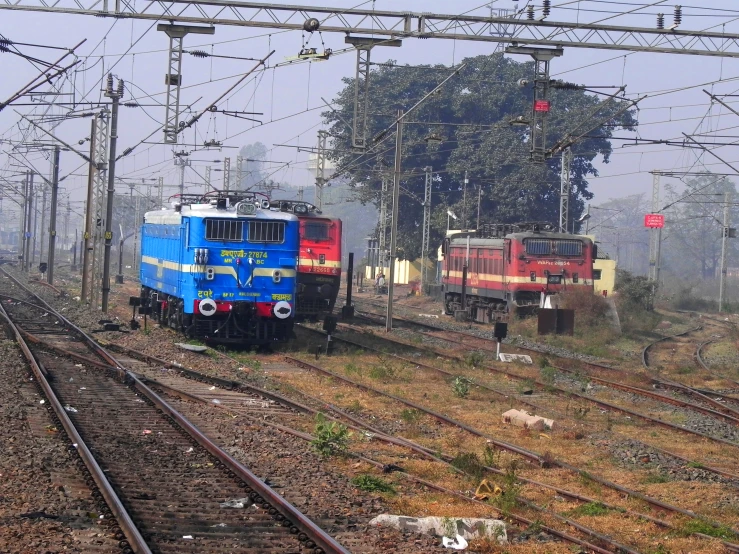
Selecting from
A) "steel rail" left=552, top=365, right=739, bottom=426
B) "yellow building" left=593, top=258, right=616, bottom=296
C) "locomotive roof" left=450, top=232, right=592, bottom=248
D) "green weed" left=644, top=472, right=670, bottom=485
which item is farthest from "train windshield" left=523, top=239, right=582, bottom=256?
"green weed" left=644, top=472, right=670, bottom=485

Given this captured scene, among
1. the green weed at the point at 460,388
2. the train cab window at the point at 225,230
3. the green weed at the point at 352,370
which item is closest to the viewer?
the green weed at the point at 460,388

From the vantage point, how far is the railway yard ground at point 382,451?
26.8 ft

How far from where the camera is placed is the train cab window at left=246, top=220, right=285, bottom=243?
21.7 metres

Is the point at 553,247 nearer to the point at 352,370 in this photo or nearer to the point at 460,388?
the point at 352,370

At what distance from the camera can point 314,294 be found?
2945cm

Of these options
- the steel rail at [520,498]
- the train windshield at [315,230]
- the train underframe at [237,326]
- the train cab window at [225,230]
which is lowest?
the steel rail at [520,498]

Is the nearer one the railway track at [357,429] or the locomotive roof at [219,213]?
the railway track at [357,429]

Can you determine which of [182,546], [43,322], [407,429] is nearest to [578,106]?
[43,322]

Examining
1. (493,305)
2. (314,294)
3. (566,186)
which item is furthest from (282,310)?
(566,186)

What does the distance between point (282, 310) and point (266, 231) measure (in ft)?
5.80

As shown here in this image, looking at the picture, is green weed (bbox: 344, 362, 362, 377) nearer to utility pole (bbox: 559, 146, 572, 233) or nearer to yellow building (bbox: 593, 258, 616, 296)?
utility pole (bbox: 559, 146, 572, 233)

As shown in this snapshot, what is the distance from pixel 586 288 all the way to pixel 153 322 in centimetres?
1425

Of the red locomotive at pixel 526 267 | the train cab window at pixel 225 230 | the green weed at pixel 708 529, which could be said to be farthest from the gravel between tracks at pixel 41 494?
the red locomotive at pixel 526 267

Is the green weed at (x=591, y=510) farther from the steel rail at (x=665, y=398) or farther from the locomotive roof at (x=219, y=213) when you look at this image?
the locomotive roof at (x=219, y=213)
